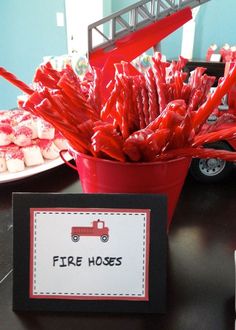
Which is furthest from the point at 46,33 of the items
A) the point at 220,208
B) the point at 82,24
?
the point at 220,208

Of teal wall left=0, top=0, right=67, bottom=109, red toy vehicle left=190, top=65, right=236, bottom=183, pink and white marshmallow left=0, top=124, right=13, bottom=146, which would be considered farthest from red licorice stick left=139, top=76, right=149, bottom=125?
teal wall left=0, top=0, right=67, bottom=109

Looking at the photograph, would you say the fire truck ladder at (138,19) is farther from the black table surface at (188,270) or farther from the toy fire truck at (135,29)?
the black table surface at (188,270)

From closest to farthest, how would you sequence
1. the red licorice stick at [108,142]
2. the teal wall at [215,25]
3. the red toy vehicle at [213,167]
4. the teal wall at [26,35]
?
the red licorice stick at [108,142]
the red toy vehicle at [213,167]
the teal wall at [215,25]
the teal wall at [26,35]

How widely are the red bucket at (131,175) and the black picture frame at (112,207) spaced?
0.07 feet

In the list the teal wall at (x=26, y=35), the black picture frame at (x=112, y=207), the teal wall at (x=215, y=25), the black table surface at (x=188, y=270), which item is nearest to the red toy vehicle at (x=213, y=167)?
the black table surface at (x=188, y=270)

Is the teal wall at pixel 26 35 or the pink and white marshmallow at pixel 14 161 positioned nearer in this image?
the pink and white marshmallow at pixel 14 161

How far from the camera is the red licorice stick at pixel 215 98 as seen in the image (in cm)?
31

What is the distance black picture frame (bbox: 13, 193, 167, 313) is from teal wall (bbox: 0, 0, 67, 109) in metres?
2.49

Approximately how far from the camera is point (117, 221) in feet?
1.04

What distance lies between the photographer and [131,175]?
33 centimetres

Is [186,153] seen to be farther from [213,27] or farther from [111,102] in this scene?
[213,27]

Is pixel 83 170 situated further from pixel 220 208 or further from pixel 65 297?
pixel 220 208

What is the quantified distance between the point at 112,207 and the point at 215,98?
5.9 inches

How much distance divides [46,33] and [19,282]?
256 cm
